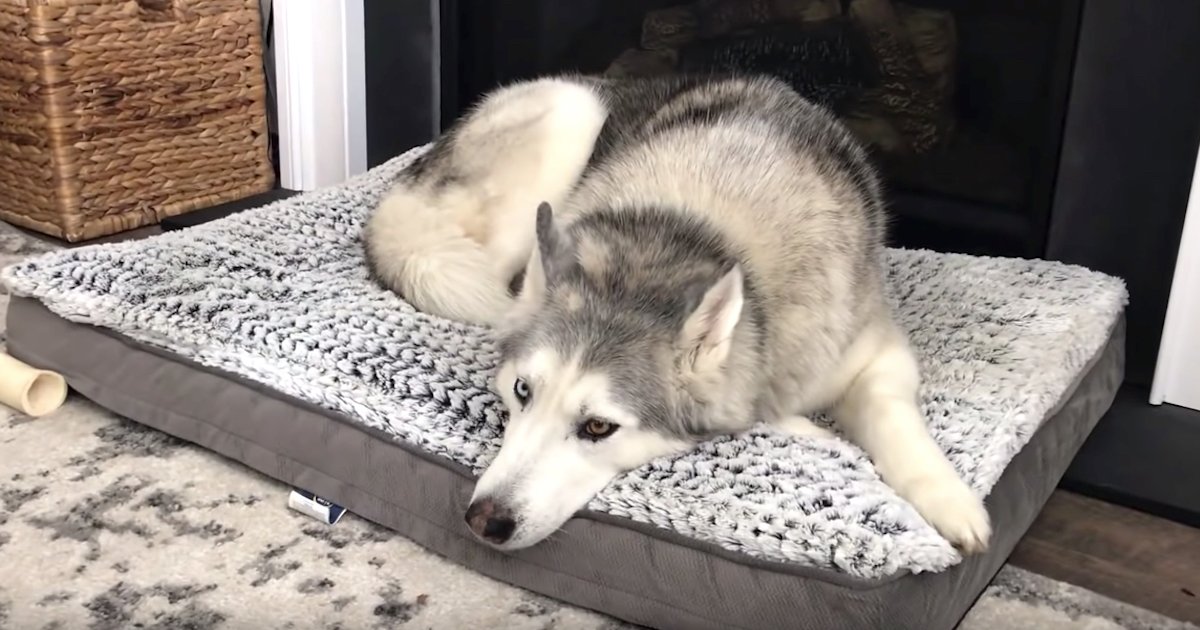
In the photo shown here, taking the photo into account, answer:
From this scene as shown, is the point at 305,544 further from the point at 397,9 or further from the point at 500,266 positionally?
the point at 397,9

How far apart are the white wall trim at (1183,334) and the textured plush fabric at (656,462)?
104 mm

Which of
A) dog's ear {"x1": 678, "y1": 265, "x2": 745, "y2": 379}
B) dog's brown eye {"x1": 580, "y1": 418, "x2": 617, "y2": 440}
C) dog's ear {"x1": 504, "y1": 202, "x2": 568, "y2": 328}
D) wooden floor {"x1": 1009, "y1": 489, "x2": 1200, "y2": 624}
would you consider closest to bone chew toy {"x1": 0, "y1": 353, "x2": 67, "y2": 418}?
dog's ear {"x1": 504, "y1": 202, "x2": 568, "y2": 328}

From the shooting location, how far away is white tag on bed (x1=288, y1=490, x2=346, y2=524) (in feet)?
5.49

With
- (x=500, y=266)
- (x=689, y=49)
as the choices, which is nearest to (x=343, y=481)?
(x=500, y=266)

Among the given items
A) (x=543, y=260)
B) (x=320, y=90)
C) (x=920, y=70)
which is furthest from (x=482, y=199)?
(x=320, y=90)

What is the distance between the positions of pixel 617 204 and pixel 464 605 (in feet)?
2.04

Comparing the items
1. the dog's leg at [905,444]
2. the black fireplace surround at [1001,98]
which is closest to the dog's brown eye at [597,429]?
the dog's leg at [905,444]

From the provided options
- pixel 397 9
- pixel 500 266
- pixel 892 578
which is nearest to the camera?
pixel 892 578

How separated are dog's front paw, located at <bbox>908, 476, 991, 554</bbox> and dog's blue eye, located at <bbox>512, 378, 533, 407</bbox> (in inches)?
20.3

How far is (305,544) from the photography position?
162 cm

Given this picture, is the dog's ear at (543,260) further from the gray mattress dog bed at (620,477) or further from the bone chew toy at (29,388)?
the bone chew toy at (29,388)

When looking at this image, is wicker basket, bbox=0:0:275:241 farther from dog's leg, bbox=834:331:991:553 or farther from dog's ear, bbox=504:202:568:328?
dog's leg, bbox=834:331:991:553

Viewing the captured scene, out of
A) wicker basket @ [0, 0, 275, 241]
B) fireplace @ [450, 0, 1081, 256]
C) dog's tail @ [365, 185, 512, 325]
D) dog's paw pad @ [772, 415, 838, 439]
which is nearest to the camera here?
dog's paw pad @ [772, 415, 838, 439]

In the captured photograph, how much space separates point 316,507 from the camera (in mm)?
1681
